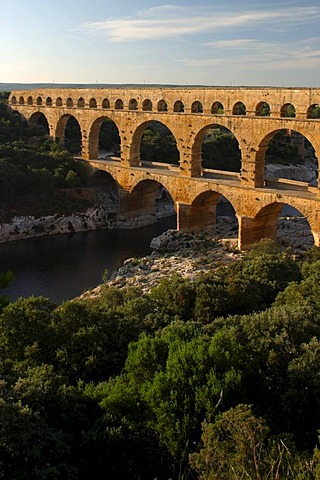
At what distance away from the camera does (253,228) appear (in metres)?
23.0

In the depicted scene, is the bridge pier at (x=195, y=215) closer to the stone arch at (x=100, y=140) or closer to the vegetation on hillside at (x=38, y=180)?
the vegetation on hillside at (x=38, y=180)

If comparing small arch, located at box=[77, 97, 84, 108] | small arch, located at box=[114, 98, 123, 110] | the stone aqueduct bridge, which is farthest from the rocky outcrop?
small arch, located at box=[77, 97, 84, 108]

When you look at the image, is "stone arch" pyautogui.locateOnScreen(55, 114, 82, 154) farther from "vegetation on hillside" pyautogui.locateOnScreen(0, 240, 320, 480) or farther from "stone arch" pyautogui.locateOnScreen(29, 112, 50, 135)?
"vegetation on hillside" pyautogui.locateOnScreen(0, 240, 320, 480)

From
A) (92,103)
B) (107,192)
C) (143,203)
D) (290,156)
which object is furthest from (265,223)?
(290,156)

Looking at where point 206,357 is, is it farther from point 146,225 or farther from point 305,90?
point 146,225

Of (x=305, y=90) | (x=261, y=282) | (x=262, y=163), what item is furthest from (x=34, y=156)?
(x=261, y=282)

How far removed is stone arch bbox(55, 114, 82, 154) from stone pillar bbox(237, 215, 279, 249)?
17.9 meters

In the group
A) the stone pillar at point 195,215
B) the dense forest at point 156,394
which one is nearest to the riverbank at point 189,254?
the stone pillar at point 195,215

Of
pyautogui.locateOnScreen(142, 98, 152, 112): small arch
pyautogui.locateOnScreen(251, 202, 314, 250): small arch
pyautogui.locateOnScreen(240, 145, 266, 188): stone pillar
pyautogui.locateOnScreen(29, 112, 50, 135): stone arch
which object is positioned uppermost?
pyautogui.locateOnScreen(142, 98, 152, 112): small arch

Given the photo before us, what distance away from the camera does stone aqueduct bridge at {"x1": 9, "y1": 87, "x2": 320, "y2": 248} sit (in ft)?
69.5

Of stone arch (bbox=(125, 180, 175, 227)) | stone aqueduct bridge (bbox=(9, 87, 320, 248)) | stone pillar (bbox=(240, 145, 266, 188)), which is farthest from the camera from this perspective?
stone arch (bbox=(125, 180, 175, 227))

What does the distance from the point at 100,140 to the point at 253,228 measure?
20092 mm

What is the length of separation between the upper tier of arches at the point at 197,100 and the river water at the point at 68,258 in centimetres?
702

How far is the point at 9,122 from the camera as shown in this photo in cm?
3953
